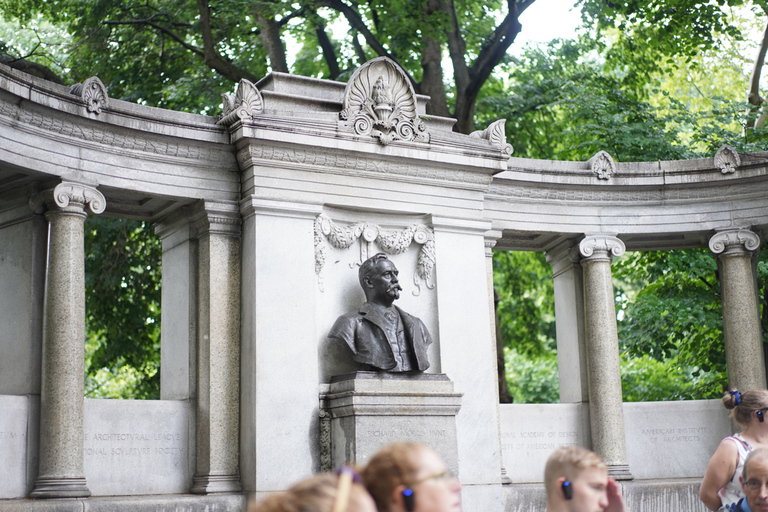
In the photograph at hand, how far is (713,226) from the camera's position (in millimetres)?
18859

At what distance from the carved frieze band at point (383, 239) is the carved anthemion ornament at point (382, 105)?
152cm

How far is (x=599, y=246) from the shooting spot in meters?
18.6

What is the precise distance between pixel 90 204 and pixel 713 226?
11672mm

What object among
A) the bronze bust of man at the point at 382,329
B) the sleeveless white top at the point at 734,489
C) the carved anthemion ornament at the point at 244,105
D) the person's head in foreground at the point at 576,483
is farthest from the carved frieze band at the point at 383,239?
the person's head in foreground at the point at 576,483

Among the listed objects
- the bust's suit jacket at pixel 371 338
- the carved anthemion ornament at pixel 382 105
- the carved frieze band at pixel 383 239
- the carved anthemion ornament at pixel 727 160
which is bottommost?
the bust's suit jacket at pixel 371 338

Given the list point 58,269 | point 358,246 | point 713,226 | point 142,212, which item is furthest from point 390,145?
point 713,226

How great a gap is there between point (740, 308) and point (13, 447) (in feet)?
42.5

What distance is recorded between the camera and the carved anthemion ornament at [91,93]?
1416 cm

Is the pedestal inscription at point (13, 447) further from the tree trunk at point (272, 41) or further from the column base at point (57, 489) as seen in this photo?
the tree trunk at point (272, 41)

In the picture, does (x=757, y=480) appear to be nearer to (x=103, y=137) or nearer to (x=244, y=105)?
(x=244, y=105)

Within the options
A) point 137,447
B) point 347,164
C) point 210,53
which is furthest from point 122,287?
point 347,164

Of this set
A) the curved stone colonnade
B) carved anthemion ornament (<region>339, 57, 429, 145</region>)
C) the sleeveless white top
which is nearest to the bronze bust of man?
the curved stone colonnade

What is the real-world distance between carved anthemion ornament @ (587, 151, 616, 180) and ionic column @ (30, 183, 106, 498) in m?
Result: 9.38

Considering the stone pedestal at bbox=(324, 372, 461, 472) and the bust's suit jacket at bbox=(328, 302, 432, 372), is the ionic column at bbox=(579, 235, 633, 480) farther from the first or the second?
the bust's suit jacket at bbox=(328, 302, 432, 372)
